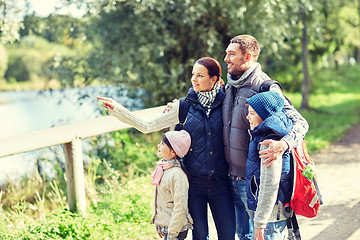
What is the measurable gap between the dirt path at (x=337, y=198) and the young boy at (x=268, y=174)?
6.14 ft

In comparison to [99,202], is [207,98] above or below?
above

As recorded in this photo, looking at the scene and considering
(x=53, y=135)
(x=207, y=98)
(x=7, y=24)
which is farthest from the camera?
(x=7, y=24)

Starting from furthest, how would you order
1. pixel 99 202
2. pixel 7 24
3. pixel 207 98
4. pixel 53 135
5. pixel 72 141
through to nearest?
pixel 7 24 < pixel 99 202 < pixel 72 141 < pixel 53 135 < pixel 207 98

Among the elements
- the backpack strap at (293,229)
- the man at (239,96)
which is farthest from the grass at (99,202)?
the backpack strap at (293,229)

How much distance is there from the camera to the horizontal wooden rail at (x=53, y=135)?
3798mm

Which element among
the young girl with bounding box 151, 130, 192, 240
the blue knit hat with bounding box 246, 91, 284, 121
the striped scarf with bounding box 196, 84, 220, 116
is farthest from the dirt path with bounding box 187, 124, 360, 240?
the blue knit hat with bounding box 246, 91, 284, 121

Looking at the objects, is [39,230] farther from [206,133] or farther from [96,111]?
[96,111]

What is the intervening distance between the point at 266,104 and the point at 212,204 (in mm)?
1059

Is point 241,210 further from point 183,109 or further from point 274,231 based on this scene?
point 183,109

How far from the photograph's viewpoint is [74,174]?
175 inches

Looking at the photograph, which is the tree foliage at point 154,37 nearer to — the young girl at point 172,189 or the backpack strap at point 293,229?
the young girl at point 172,189

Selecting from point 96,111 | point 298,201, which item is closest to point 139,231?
point 298,201

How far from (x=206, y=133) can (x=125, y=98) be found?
7292 mm

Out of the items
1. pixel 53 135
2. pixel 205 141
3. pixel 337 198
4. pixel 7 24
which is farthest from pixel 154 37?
pixel 205 141
